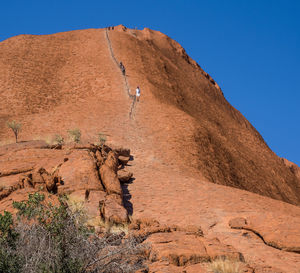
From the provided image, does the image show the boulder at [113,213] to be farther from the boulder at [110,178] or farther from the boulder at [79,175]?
the boulder at [110,178]

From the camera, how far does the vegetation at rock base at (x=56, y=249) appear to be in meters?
5.77

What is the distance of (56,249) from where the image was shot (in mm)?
5988

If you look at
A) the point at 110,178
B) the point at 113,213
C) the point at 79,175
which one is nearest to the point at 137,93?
the point at 110,178

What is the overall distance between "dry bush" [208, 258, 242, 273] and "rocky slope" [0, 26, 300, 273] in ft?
0.67

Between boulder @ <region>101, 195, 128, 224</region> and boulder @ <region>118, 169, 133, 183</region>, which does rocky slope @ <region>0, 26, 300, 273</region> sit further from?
boulder @ <region>118, 169, 133, 183</region>

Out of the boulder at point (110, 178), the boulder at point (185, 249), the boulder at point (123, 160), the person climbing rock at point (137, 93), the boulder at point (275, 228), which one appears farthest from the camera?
the person climbing rock at point (137, 93)

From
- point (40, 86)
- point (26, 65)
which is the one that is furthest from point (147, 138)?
point (26, 65)

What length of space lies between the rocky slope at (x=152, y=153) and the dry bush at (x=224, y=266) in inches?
8.1

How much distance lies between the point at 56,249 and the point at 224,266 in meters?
3.08

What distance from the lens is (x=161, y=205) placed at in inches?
545

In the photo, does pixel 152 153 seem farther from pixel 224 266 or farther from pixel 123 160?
pixel 224 266

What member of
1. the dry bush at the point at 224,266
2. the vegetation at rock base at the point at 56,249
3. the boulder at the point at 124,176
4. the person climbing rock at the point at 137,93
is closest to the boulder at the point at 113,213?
the vegetation at rock base at the point at 56,249

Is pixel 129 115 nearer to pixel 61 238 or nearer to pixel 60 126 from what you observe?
pixel 60 126

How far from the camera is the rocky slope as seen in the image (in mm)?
9664
